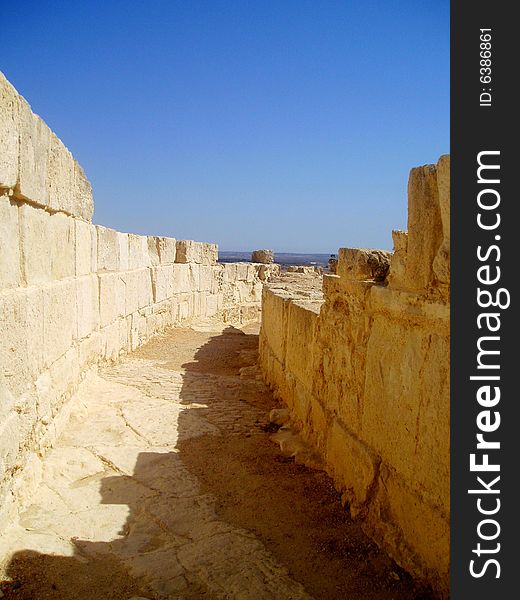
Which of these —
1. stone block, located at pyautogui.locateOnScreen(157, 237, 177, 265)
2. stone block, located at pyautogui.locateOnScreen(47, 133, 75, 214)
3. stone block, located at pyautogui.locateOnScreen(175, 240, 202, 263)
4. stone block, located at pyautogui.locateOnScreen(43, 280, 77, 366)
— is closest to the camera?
stone block, located at pyautogui.locateOnScreen(43, 280, 77, 366)

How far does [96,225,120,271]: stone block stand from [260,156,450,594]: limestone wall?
11.9 feet

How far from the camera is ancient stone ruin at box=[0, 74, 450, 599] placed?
2479 millimetres

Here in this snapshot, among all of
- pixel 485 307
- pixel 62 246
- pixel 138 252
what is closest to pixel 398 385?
pixel 485 307

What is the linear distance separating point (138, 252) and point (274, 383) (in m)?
4.00

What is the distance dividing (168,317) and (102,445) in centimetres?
679

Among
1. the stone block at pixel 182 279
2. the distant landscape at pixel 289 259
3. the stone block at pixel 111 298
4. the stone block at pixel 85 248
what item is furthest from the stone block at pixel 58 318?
the distant landscape at pixel 289 259

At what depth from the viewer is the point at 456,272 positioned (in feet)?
Result: 6.59

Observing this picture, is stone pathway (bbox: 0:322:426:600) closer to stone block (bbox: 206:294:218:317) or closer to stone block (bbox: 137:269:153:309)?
stone block (bbox: 137:269:153:309)

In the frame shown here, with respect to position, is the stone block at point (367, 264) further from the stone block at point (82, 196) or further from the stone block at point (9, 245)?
the stone block at point (82, 196)

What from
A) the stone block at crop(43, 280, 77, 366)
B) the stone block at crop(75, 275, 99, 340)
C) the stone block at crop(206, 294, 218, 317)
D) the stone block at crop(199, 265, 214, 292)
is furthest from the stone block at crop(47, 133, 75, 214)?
the stone block at crop(206, 294, 218, 317)

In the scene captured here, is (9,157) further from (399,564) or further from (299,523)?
(399,564)

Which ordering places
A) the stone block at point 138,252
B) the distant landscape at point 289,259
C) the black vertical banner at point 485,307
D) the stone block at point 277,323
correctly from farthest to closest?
the distant landscape at point 289,259, the stone block at point 138,252, the stone block at point 277,323, the black vertical banner at point 485,307

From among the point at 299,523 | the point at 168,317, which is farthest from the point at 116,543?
the point at 168,317

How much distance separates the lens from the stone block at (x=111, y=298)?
6.53 m
